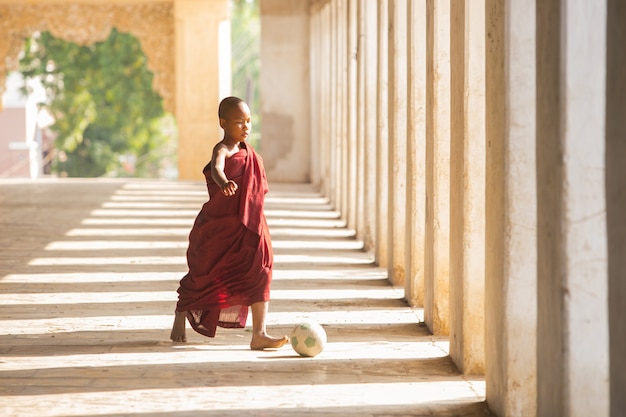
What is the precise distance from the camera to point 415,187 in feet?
25.9

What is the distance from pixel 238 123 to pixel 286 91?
16.4 metres

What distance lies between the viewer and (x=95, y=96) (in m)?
32.6

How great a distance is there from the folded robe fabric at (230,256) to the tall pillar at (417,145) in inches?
68.1

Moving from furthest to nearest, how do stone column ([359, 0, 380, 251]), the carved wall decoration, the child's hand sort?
the carved wall decoration → stone column ([359, 0, 380, 251]) → the child's hand

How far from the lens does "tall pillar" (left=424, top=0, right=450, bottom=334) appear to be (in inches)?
269

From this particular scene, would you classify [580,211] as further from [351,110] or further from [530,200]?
[351,110]

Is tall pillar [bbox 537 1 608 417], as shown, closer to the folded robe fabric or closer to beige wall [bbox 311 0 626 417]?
beige wall [bbox 311 0 626 417]

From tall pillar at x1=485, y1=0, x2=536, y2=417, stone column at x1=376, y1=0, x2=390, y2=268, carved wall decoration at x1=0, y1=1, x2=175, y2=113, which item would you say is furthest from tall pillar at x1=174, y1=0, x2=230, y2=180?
tall pillar at x1=485, y1=0, x2=536, y2=417

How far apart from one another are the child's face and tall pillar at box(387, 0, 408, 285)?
2609mm

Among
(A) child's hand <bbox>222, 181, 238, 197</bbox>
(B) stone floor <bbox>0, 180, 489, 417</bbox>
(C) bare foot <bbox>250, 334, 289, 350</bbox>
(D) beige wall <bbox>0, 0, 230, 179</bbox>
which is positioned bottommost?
(B) stone floor <bbox>0, 180, 489, 417</bbox>

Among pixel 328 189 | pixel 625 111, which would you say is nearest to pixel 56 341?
pixel 625 111

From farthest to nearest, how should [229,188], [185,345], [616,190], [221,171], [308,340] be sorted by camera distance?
[185,345] < [221,171] < [229,188] < [308,340] < [616,190]

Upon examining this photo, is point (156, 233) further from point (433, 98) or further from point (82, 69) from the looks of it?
point (82, 69)

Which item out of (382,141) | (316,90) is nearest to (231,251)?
(382,141)
